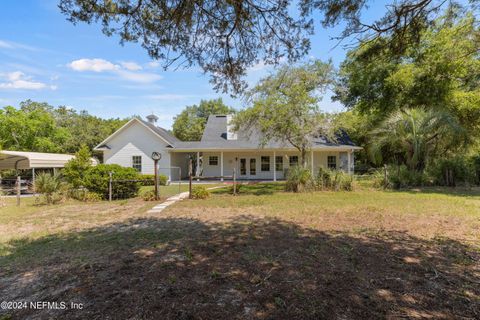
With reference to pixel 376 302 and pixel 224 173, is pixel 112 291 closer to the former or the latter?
pixel 376 302

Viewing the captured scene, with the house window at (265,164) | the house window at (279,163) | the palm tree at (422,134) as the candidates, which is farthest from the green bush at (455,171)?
the house window at (265,164)

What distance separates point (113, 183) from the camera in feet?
37.3

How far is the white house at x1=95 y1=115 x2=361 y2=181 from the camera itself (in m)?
19.2

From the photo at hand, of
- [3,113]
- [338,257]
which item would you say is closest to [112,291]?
[338,257]

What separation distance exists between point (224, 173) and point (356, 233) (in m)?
15.9

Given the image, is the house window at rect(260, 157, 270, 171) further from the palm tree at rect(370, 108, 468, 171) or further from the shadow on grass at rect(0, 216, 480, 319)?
the shadow on grass at rect(0, 216, 480, 319)

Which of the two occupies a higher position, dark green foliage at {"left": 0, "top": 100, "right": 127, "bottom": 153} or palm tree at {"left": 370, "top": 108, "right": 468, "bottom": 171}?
dark green foliage at {"left": 0, "top": 100, "right": 127, "bottom": 153}

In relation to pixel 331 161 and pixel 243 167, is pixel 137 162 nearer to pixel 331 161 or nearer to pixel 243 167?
pixel 243 167

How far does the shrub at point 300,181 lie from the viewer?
1252 centimetres

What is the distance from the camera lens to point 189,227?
6.37m

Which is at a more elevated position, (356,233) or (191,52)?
(191,52)

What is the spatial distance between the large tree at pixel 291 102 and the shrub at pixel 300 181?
5.25ft

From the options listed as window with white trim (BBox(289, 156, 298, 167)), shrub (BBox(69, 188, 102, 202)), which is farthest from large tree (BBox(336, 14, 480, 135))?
shrub (BBox(69, 188, 102, 202))

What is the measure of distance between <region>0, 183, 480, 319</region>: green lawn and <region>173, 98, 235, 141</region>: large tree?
30.7 metres
